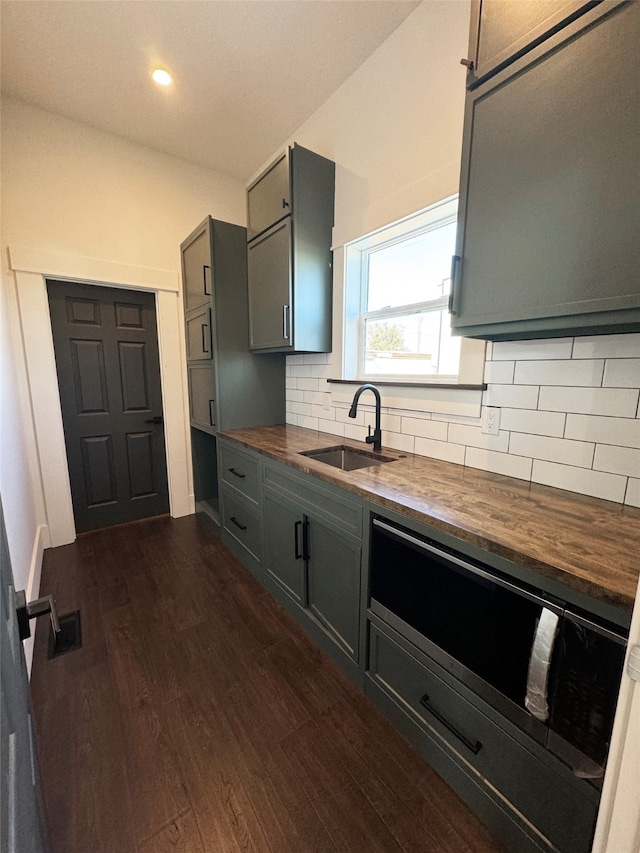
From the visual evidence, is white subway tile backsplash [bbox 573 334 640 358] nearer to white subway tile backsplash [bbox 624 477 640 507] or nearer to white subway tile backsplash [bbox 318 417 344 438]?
white subway tile backsplash [bbox 624 477 640 507]

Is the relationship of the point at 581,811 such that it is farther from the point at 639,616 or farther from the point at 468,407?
the point at 468,407

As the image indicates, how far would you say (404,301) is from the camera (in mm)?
2047

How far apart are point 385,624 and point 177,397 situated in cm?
261

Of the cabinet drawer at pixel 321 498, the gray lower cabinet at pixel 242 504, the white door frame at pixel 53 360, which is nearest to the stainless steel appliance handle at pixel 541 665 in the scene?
the cabinet drawer at pixel 321 498

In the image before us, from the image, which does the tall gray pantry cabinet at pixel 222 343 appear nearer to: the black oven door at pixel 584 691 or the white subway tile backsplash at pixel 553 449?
the white subway tile backsplash at pixel 553 449

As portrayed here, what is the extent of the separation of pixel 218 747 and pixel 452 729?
87cm

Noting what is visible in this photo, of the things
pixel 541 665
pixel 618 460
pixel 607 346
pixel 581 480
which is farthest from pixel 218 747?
pixel 607 346

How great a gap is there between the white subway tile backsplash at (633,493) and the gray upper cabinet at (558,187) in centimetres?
52

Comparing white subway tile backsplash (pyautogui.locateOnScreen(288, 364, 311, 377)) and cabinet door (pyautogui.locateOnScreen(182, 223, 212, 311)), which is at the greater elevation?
cabinet door (pyautogui.locateOnScreen(182, 223, 212, 311))

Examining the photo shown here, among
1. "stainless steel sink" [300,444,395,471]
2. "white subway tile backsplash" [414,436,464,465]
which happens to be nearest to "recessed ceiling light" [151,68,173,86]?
"stainless steel sink" [300,444,395,471]

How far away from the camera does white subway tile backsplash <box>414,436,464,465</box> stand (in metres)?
1.69

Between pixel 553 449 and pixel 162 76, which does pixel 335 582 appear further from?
pixel 162 76

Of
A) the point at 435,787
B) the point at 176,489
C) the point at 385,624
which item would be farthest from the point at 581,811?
the point at 176,489

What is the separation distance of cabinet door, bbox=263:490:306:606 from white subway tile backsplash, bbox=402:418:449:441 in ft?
2.53
